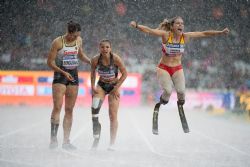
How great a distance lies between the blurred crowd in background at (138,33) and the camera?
3566cm

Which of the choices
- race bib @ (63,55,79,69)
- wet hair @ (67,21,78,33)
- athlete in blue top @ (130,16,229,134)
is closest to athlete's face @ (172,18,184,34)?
athlete in blue top @ (130,16,229,134)

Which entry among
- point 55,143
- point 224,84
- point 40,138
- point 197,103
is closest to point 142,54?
point 224,84

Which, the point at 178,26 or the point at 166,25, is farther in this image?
the point at 166,25

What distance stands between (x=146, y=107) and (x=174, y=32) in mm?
31423

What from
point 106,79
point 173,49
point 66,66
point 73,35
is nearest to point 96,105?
point 106,79

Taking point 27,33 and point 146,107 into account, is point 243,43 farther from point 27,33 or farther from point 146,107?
point 27,33

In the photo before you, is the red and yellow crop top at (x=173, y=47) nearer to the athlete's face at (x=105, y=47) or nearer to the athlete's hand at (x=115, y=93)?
the athlete's face at (x=105, y=47)

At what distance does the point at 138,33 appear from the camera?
4556cm

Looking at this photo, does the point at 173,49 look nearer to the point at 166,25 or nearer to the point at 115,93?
the point at 166,25

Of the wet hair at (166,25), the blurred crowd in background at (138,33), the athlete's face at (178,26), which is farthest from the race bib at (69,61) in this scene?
the blurred crowd in background at (138,33)

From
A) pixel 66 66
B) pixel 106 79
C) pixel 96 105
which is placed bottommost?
pixel 96 105

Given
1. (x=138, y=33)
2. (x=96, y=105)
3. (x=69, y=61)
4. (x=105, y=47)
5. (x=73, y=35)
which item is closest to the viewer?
(x=105, y=47)

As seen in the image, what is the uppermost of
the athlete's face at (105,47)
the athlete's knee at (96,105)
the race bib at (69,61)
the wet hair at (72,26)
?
the wet hair at (72,26)

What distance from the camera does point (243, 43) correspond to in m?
44.4
